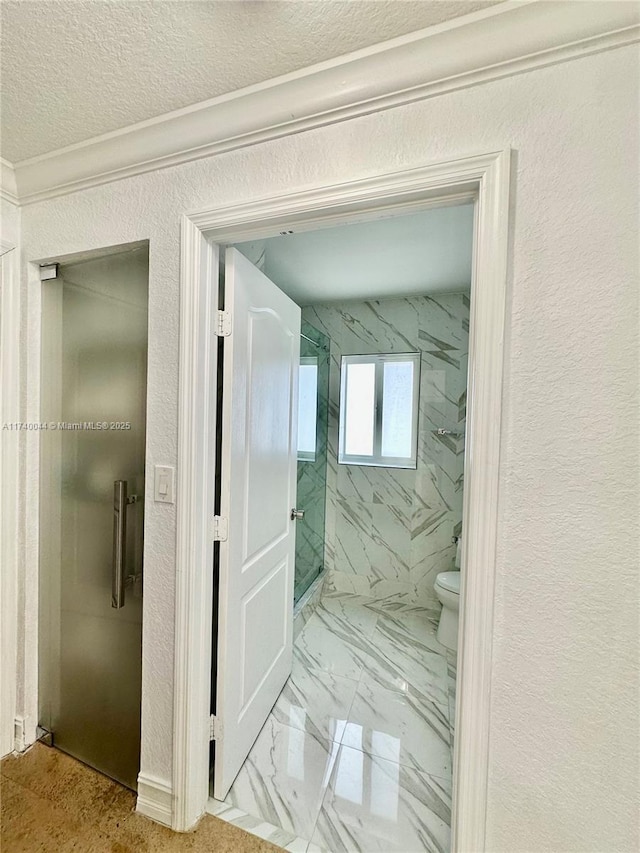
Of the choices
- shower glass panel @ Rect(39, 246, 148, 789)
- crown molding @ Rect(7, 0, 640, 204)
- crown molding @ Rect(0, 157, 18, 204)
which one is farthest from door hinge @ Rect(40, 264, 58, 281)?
crown molding @ Rect(7, 0, 640, 204)

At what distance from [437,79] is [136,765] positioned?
2469 mm

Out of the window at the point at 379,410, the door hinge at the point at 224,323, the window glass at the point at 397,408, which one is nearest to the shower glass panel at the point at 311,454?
the window at the point at 379,410

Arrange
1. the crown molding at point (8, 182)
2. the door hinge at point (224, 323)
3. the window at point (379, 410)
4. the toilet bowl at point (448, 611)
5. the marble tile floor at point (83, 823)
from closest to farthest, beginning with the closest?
the marble tile floor at point (83, 823), the door hinge at point (224, 323), the crown molding at point (8, 182), the toilet bowl at point (448, 611), the window at point (379, 410)

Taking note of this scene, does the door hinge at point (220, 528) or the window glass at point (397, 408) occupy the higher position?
the window glass at point (397, 408)

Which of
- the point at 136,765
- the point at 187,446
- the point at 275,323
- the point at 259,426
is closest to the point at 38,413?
the point at 187,446

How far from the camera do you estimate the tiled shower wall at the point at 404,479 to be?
2773 millimetres

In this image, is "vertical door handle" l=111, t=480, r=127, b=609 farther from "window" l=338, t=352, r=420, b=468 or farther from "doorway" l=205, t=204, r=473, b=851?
"window" l=338, t=352, r=420, b=468

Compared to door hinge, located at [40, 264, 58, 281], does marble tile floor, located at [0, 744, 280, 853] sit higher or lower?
lower

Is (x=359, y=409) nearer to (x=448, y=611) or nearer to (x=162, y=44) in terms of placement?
(x=448, y=611)

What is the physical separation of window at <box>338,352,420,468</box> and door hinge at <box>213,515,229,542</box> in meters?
1.88

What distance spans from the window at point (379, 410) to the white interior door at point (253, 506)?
120cm

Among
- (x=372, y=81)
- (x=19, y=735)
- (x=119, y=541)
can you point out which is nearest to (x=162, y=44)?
(x=372, y=81)

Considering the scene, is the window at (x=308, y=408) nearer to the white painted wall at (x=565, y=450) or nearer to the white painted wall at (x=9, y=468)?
the white painted wall at (x=9, y=468)

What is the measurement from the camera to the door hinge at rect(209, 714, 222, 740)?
1.31 m
